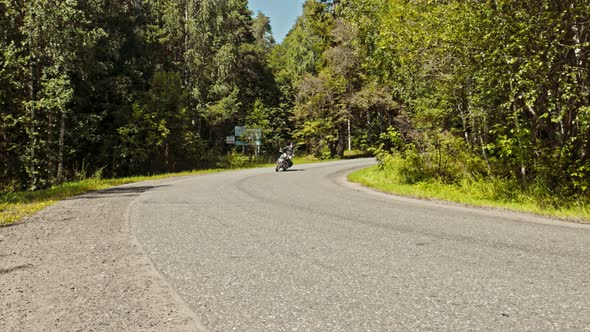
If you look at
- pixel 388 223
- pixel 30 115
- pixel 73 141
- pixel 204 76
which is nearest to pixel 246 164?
pixel 204 76

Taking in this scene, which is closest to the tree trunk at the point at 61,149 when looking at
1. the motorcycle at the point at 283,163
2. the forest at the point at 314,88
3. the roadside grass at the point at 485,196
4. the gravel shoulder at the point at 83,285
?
the forest at the point at 314,88

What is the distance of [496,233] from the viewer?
567 centimetres

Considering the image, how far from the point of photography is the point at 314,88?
121ft

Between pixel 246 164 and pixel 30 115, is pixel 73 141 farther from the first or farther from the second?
pixel 246 164

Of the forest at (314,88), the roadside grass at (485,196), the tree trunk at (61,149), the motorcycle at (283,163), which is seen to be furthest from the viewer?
the motorcycle at (283,163)

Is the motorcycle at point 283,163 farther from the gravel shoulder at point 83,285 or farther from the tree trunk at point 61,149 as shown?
the gravel shoulder at point 83,285

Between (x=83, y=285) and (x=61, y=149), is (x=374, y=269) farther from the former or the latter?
(x=61, y=149)

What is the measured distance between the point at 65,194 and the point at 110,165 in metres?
14.1

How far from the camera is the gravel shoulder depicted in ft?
9.03

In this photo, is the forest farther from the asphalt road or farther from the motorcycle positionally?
the motorcycle

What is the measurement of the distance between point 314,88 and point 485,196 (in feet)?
93.2

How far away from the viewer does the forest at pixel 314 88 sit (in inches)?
331

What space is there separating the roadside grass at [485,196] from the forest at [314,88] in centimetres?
50

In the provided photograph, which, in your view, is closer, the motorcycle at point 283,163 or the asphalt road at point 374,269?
the asphalt road at point 374,269
